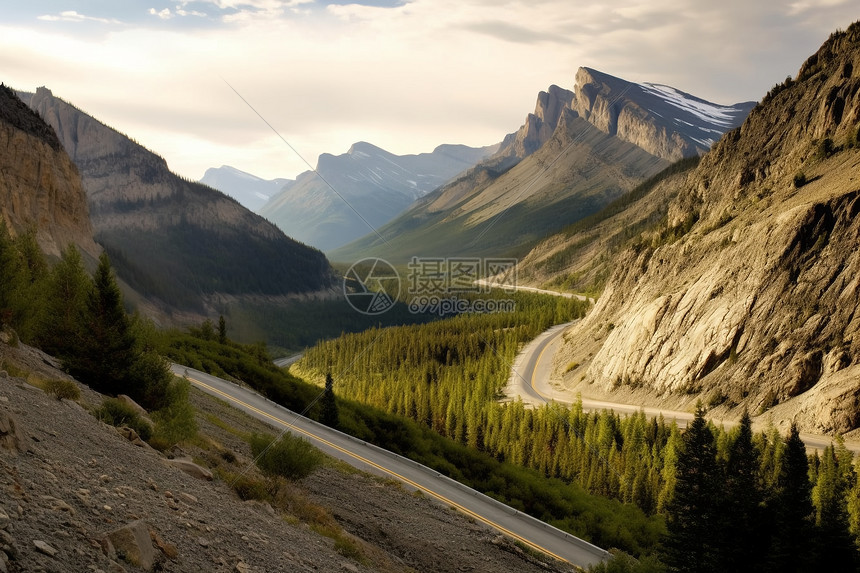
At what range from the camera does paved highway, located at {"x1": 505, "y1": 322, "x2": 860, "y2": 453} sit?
60.1 metres

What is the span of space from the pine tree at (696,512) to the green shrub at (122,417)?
81.7 feet

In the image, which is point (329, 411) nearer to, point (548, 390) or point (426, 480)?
point (426, 480)

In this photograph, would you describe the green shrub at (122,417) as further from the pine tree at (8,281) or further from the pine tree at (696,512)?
the pine tree at (696,512)

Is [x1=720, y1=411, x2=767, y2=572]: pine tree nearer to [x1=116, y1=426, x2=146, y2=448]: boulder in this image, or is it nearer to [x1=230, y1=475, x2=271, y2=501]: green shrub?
[x1=230, y1=475, x2=271, y2=501]: green shrub

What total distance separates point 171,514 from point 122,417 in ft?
25.8

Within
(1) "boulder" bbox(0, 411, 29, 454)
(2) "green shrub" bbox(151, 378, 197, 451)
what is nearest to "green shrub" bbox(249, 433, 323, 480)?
(2) "green shrub" bbox(151, 378, 197, 451)

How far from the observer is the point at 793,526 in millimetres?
28203

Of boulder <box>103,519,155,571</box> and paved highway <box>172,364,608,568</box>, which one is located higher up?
boulder <box>103,519,155,571</box>

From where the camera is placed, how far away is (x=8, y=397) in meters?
15.7

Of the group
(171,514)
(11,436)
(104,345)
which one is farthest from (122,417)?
(171,514)

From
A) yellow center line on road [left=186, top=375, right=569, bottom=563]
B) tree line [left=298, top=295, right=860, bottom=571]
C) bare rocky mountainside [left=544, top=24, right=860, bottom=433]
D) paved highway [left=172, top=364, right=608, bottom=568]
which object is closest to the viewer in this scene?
yellow center line on road [left=186, top=375, right=569, bottom=563]

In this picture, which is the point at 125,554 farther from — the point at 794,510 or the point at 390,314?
the point at 390,314

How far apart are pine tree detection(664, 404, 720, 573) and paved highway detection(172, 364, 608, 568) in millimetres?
3951

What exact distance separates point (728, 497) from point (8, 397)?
32261 mm
